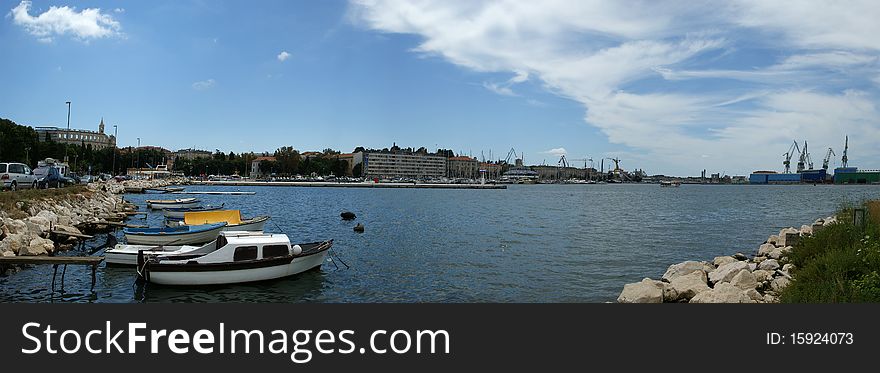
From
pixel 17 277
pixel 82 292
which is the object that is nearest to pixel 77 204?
pixel 17 277

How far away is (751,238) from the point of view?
44.1 metres

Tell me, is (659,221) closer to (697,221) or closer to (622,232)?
(697,221)

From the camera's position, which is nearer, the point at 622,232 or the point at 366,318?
the point at 366,318

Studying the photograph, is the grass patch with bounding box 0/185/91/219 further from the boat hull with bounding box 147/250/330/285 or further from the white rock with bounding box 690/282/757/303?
the white rock with bounding box 690/282/757/303

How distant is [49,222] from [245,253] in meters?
15.6

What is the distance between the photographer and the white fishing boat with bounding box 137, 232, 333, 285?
21266 mm

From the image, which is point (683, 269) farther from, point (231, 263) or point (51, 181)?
point (51, 181)

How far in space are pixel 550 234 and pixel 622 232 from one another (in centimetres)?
688

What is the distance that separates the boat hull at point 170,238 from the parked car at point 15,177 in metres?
15.7

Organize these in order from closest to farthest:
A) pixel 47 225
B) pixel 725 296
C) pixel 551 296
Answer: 1. pixel 725 296
2. pixel 551 296
3. pixel 47 225

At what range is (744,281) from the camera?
1819cm

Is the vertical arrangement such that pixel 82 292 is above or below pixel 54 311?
below

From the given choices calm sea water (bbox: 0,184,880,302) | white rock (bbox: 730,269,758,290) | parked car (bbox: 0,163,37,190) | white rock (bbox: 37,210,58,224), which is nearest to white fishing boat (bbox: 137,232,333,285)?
calm sea water (bbox: 0,184,880,302)

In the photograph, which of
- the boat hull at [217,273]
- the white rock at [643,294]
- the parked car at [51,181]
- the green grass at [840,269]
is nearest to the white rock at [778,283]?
the green grass at [840,269]
